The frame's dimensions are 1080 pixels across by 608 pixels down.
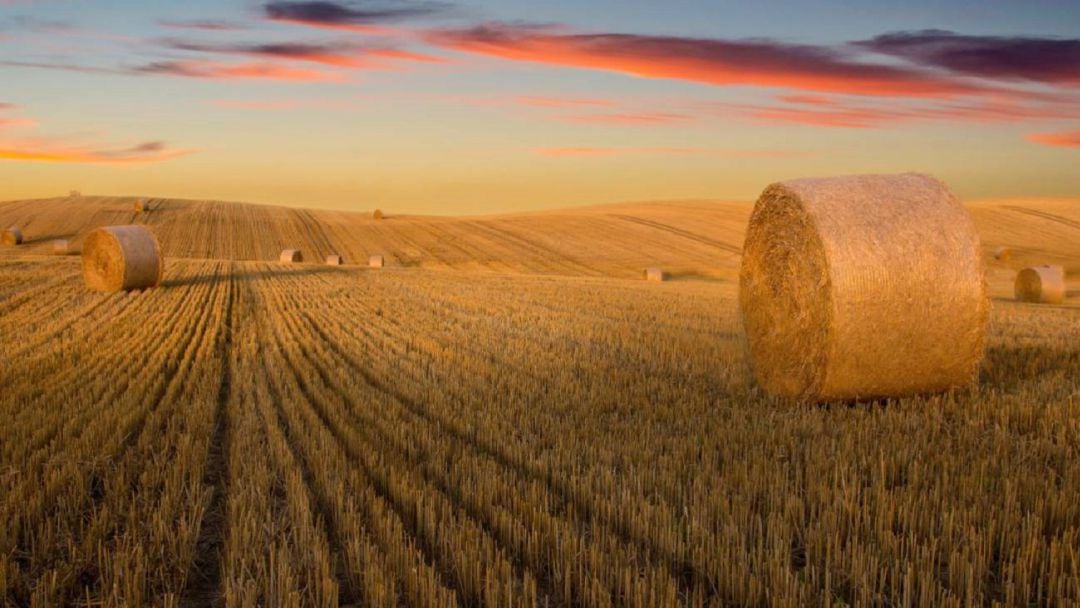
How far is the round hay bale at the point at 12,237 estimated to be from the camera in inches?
1603

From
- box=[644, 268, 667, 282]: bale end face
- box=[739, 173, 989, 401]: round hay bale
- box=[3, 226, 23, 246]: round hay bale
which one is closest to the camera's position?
box=[739, 173, 989, 401]: round hay bale

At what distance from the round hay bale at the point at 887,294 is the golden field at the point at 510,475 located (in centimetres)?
34

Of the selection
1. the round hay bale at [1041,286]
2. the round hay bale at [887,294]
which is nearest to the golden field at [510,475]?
the round hay bale at [887,294]

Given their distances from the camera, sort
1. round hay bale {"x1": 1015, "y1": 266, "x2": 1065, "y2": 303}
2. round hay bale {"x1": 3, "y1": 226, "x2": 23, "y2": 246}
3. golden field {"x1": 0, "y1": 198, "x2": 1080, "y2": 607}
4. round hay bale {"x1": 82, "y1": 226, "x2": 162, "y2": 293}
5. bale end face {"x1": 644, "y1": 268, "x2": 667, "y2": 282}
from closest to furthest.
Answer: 1. golden field {"x1": 0, "y1": 198, "x2": 1080, "y2": 607}
2. round hay bale {"x1": 82, "y1": 226, "x2": 162, "y2": 293}
3. round hay bale {"x1": 1015, "y1": 266, "x2": 1065, "y2": 303}
4. bale end face {"x1": 644, "y1": 268, "x2": 667, "y2": 282}
5. round hay bale {"x1": 3, "y1": 226, "x2": 23, "y2": 246}

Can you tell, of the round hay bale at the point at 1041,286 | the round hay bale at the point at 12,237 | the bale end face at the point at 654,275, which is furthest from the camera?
the round hay bale at the point at 12,237

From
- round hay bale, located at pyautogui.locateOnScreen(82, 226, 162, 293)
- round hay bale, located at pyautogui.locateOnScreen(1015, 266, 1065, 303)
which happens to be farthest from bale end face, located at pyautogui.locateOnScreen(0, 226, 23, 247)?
round hay bale, located at pyautogui.locateOnScreen(1015, 266, 1065, 303)

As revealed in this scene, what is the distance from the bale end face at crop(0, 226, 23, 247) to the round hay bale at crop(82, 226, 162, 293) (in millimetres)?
25016

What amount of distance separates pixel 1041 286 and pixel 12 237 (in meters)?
44.8

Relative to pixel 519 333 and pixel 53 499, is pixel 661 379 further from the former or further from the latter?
pixel 53 499

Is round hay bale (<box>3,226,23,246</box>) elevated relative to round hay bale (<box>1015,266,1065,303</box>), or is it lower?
elevated

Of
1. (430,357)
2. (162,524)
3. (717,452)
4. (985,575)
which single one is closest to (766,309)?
(717,452)

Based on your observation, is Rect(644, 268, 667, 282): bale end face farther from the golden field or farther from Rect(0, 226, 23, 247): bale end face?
Rect(0, 226, 23, 247): bale end face

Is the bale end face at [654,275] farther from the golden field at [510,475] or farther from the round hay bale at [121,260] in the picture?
the golden field at [510,475]

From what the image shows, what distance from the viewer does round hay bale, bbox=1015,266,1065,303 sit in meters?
23.7
